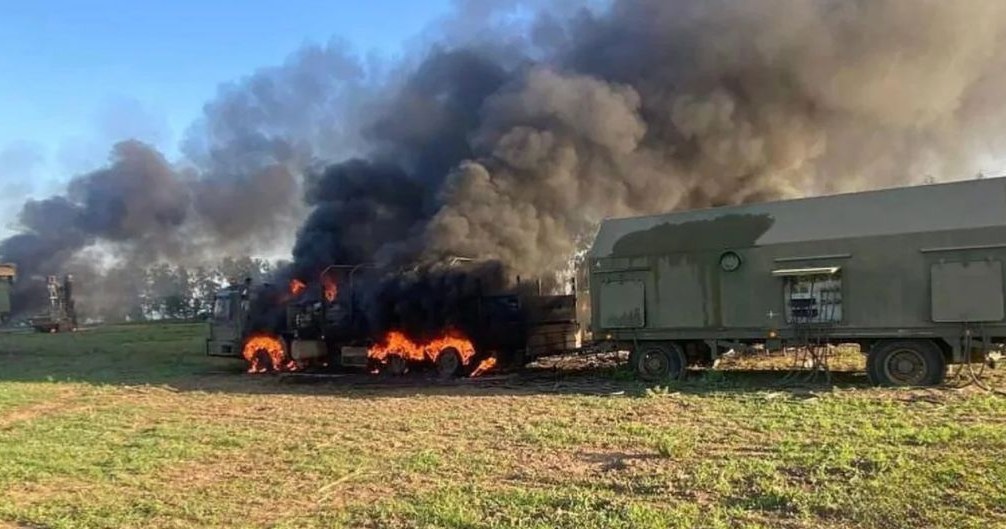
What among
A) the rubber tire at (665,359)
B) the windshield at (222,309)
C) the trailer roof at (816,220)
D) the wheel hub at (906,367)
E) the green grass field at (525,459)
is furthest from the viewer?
the windshield at (222,309)

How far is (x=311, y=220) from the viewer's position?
88.5 ft

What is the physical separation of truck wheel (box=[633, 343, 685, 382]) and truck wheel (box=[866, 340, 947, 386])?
3504mm

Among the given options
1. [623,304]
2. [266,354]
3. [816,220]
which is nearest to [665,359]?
[623,304]

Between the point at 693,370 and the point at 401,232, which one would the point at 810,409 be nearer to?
the point at 693,370

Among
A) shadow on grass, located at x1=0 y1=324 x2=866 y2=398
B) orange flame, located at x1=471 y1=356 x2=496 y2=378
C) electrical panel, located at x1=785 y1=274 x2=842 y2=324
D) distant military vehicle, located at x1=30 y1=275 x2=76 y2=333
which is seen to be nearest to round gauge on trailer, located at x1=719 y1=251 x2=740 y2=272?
electrical panel, located at x1=785 y1=274 x2=842 y2=324

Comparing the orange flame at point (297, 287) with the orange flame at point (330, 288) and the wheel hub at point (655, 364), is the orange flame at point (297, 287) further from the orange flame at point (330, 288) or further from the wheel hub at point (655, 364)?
the wheel hub at point (655, 364)

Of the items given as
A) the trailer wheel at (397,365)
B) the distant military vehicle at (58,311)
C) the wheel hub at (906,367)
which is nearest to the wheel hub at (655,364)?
the wheel hub at (906,367)

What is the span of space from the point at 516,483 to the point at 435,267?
1298 centimetres

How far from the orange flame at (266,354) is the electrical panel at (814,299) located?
13.3 m

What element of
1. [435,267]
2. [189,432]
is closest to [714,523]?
[189,432]

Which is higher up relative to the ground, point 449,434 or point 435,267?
point 435,267

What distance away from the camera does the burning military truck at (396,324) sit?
1958cm

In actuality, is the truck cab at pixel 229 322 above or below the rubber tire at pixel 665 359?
above

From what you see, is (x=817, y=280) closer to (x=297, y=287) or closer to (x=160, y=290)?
(x=297, y=287)
